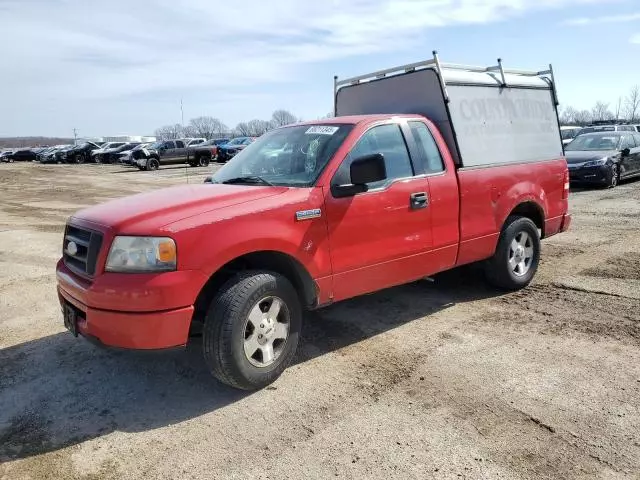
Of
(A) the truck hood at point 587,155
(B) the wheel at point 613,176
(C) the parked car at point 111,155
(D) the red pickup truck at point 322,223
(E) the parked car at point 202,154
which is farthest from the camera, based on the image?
(C) the parked car at point 111,155

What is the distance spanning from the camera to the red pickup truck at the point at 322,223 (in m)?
3.26

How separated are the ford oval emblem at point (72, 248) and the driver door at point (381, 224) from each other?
1.83m

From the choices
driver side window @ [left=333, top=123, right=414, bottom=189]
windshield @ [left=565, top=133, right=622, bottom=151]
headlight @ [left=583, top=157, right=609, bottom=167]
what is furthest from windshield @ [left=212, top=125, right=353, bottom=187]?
windshield @ [left=565, top=133, right=622, bottom=151]

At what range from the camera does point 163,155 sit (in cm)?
3180

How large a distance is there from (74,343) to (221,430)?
2.12m

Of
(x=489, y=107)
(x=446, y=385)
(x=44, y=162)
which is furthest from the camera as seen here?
(x=44, y=162)

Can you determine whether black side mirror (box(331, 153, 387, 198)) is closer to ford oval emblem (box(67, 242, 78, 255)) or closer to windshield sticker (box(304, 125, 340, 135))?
windshield sticker (box(304, 125, 340, 135))

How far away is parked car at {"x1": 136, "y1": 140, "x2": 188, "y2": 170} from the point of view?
3125 centimetres

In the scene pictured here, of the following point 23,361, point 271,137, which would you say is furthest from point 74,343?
point 271,137

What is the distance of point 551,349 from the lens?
413cm

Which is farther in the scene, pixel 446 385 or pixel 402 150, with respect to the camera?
pixel 402 150

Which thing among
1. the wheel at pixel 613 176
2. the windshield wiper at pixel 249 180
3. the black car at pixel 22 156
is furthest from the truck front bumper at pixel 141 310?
the black car at pixel 22 156

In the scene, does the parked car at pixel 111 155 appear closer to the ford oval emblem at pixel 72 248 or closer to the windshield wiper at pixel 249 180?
the windshield wiper at pixel 249 180

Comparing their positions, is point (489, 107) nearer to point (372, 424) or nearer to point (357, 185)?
point (357, 185)
